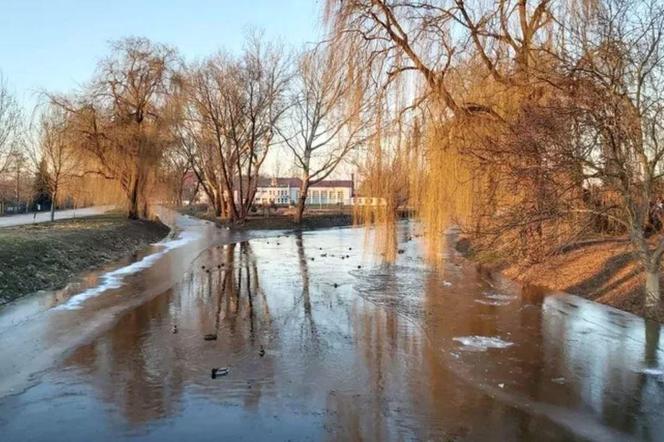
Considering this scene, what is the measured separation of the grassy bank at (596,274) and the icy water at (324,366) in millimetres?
685

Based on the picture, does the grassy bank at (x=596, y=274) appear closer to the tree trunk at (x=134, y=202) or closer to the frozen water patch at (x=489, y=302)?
the frozen water patch at (x=489, y=302)

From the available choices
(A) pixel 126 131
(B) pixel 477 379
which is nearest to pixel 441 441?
(B) pixel 477 379

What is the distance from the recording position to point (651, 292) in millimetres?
10672

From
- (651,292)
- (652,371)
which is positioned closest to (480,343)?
(652,371)

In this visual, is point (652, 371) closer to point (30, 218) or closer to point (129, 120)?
point (129, 120)

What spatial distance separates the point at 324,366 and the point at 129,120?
28404mm

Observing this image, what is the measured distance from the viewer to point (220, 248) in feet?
86.4

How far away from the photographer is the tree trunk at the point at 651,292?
10500 mm

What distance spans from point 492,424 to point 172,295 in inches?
360

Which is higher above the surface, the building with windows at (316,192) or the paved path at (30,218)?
the building with windows at (316,192)

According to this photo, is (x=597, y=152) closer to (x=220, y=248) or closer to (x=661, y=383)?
(x=661, y=383)

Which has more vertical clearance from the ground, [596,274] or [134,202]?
[134,202]

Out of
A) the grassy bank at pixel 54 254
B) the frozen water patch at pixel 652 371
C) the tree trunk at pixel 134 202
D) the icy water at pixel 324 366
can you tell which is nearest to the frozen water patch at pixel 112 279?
the icy water at pixel 324 366

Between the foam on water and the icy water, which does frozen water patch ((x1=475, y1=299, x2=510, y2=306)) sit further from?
the foam on water
